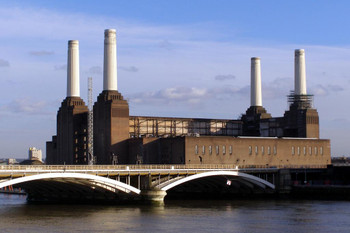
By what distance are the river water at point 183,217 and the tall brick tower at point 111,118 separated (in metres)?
22.5

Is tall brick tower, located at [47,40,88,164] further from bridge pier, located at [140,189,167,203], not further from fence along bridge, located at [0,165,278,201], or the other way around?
bridge pier, located at [140,189,167,203]

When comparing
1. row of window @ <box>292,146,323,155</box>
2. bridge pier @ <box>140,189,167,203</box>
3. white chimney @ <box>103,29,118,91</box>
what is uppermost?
white chimney @ <box>103,29,118,91</box>

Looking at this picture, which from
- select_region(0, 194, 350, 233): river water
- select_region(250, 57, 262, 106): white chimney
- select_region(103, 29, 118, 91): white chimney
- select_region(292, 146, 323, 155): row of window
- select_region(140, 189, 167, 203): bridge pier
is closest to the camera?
select_region(0, 194, 350, 233): river water

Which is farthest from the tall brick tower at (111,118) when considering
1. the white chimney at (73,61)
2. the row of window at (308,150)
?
the row of window at (308,150)

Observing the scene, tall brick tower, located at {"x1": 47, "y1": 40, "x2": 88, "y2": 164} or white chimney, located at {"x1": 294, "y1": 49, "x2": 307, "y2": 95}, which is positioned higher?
white chimney, located at {"x1": 294, "y1": 49, "x2": 307, "y2": 95}

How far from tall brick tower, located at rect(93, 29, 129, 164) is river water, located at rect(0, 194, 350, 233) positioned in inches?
887

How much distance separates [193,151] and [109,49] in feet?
65.7

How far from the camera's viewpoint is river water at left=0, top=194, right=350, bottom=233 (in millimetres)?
61000

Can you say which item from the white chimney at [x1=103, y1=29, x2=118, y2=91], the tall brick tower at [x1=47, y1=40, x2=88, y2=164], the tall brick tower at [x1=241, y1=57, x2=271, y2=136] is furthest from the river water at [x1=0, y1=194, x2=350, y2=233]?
the tall brick tower at [x1=241, y1=57, x2=271, y2=136]

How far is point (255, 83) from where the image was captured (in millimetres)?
131625

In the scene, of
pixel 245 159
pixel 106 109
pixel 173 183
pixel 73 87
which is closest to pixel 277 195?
pixel 245 159

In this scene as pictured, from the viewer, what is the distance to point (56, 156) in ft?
398

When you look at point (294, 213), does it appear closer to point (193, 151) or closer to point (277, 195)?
point (277, 195)

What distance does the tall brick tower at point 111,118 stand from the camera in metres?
108
